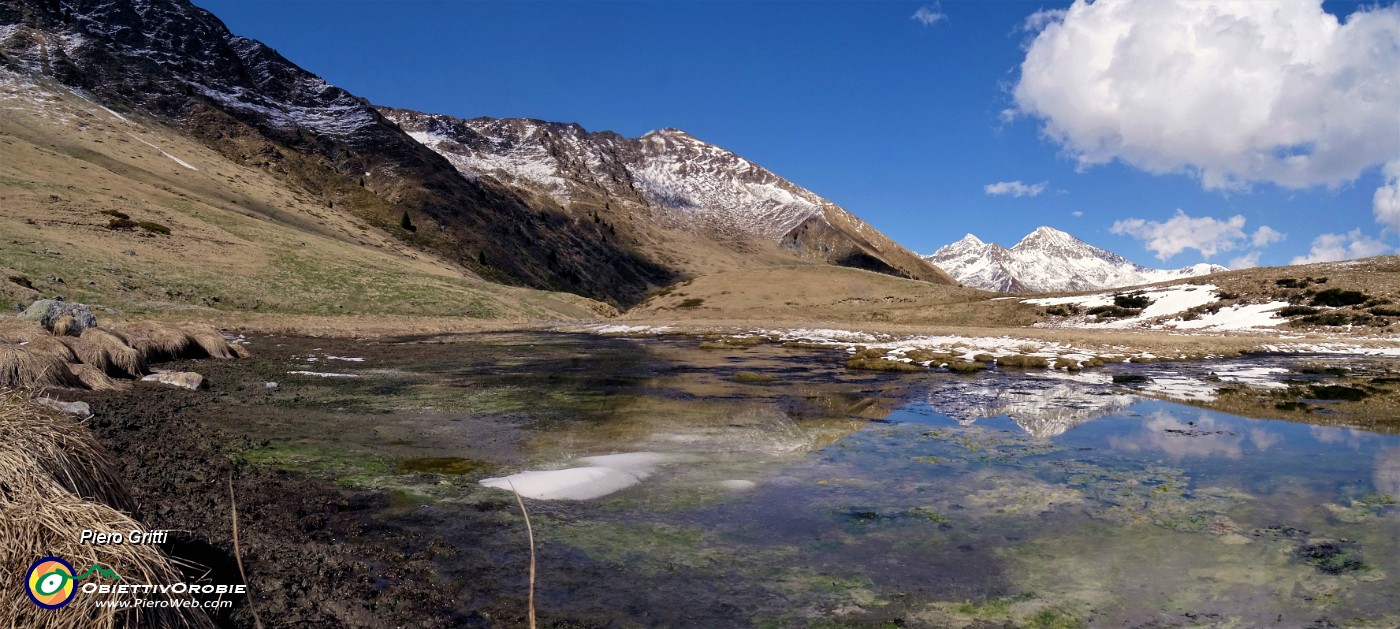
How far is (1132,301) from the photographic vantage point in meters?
71.6

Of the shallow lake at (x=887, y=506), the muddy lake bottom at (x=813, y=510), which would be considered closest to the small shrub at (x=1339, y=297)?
the muddy lake bottom at (x=813, y=510)

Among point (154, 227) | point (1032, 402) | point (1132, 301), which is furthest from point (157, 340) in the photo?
point (1132, 301)

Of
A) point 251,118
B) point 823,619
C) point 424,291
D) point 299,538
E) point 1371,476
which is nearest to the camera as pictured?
point 823,619

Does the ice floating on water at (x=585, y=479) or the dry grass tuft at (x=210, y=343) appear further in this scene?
the dry grass tuft at (x=210, y=343)

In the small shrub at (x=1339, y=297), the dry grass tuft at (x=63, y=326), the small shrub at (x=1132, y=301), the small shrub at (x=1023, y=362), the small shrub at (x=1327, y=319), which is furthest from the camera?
the small shrub at (x=1132, y=301)

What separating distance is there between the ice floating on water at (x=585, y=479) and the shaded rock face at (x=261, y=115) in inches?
5029

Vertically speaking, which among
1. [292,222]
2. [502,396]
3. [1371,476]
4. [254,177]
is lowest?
[502,396]

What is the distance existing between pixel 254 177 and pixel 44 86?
1371 inches

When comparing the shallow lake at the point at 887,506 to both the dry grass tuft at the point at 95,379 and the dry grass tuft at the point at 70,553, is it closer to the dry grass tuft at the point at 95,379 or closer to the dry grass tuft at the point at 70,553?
the dry grass tuft at the point at 70,553

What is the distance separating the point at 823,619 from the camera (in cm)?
687

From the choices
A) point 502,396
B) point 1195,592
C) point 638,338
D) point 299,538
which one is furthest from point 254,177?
point 1195,592

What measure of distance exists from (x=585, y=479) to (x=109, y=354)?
1811 centimetres

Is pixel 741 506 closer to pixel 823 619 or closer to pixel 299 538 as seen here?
pixel 823 619

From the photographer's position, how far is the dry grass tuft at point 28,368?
1416 cm
